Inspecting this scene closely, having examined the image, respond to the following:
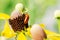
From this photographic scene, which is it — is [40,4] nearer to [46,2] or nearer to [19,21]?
[46,2]

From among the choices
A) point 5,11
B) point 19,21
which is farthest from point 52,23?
point 5,11

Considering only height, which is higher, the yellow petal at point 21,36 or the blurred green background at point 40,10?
the blurred green background at point 40,10

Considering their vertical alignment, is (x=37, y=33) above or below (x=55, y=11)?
below

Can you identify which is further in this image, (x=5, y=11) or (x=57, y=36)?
(x=5, y=11)

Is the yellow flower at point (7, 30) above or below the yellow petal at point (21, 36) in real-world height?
above

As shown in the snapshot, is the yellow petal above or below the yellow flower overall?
below

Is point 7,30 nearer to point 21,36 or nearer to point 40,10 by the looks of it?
point 21,36

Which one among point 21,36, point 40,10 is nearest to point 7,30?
point 21,36

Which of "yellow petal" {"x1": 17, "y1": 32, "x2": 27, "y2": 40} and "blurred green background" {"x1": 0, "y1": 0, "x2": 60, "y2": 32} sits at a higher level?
"blurred green background" {"x1": 0, "y1": 0, "x2": 60, "y2": 32}
